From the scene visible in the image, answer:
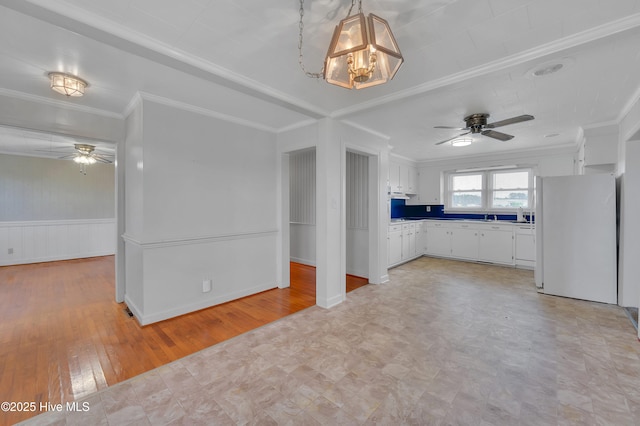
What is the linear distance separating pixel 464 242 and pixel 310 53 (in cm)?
557

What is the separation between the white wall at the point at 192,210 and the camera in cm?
286

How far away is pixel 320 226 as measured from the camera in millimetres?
3428

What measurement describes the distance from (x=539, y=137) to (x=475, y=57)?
3.66 metres

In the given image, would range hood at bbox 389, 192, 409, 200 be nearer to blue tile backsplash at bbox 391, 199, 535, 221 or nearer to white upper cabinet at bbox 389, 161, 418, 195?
white upper cabinet at bbox 389, 161, 418, 195

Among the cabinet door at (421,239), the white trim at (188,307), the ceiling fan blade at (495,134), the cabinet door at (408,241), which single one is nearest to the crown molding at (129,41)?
the white trim at (188,307)

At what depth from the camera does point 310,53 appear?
6.64ft

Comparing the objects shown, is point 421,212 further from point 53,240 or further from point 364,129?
point 53,240

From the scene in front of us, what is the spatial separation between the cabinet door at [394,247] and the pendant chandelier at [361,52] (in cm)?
405

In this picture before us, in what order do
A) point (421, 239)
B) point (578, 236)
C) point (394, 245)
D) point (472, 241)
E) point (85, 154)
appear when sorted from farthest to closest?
point (421, 239), point (472, 241), point (394, 245), point (85, 154), point (578, 236)

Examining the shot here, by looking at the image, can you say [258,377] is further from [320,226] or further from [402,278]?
[402,278]

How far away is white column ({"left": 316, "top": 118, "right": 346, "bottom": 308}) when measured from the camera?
336 centimetres

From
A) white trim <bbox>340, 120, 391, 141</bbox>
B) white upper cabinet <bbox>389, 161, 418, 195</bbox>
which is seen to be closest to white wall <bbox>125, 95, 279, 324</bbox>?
white trim <bbox>340, 120, 391, 141</bbox>

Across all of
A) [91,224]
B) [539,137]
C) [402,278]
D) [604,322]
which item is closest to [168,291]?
[402,278]

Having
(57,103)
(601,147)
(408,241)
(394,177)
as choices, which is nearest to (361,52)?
(57,103)
